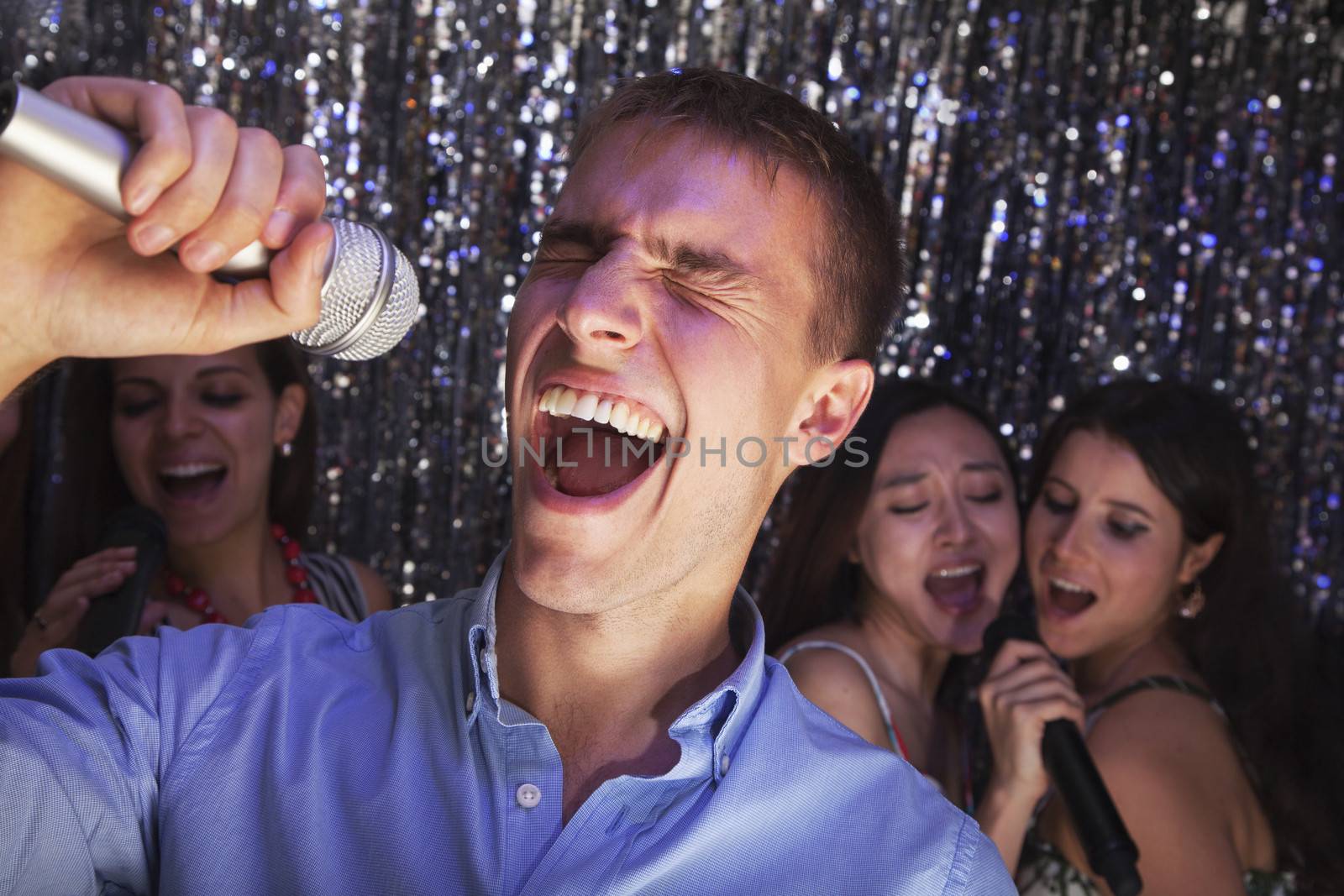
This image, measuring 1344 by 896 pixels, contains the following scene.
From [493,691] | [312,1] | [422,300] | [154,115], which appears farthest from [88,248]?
[312,1]

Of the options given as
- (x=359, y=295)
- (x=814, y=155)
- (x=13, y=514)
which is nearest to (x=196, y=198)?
(x=359, y=295)

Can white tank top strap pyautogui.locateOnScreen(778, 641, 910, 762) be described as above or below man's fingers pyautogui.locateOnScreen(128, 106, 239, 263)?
below

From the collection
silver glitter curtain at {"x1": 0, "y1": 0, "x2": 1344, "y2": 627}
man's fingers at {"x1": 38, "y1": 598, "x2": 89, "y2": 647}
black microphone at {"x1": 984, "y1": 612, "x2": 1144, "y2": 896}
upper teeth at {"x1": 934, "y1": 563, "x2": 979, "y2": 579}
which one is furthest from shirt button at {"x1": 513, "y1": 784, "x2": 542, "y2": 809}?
silver glitter curtain at {"x1": 0, "y1": 0, "x2": 1344, "y2": 627}

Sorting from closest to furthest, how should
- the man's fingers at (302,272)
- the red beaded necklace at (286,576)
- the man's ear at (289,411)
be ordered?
the man's fingers at (302,272), the red beaded necklace at (286,576), the man's ear at (289,411)

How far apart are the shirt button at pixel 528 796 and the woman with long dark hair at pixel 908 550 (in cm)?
124

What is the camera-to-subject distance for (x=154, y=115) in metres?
0.78

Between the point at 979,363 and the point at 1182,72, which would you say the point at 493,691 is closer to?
the point at 979,363

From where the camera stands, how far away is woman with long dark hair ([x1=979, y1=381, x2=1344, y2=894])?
2049mm

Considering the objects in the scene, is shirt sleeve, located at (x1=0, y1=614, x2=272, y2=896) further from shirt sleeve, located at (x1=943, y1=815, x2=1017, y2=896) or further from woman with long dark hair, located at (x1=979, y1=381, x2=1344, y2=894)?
woman with long dark hair, located at (x1=979, y1=381, x2=1344, y2=894)

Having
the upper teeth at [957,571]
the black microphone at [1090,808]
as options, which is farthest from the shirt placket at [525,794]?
the upper teeth at [957,571]

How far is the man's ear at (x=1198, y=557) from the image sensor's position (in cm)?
242

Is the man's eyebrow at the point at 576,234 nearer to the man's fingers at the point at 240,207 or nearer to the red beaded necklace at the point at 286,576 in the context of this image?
the man's fingers at the point at 240,207

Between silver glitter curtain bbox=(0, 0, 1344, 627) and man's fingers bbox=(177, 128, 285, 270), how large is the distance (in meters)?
2.36

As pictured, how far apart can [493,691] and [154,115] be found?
595 millimetres
